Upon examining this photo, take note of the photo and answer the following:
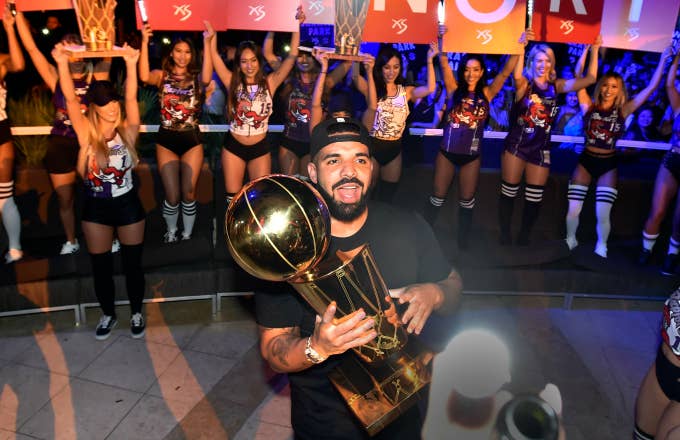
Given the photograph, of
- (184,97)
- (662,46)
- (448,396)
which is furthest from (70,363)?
(662,46)

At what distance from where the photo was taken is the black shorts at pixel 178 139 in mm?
4691

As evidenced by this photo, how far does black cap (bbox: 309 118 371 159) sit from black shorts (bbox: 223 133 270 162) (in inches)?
108

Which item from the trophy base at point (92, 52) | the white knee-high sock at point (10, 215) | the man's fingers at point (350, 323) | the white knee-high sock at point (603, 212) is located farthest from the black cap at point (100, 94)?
the white knee-high sock at point (603, 212)

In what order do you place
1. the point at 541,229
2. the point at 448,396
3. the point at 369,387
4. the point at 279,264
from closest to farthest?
the point at 279,264, the point at 369,387, the point at 448,396, the point at 541,229

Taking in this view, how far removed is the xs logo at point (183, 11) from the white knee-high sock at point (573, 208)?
3.68 metres

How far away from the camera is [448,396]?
10.5ft

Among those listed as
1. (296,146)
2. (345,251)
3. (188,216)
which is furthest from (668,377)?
(188,216)

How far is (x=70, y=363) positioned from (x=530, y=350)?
3427 millimetres

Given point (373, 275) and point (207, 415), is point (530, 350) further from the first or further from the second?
point (373, 275)

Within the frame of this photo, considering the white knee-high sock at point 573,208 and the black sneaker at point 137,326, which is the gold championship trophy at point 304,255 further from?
the white knee-high sock at point 573,208

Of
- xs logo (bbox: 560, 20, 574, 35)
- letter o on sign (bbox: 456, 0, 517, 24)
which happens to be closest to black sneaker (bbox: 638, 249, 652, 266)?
xs logo (bbox: 560, 20, 574, 35)

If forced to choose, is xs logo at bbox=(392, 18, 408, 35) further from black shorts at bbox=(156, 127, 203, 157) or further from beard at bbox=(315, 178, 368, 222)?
beard at bbox=(315, 178, 368, 222)

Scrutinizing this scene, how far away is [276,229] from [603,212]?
4.52 m

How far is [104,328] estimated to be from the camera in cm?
427
